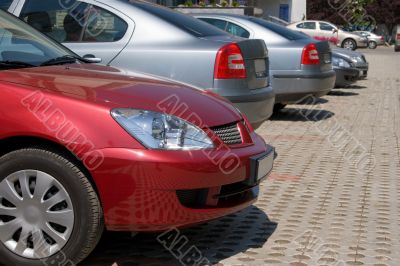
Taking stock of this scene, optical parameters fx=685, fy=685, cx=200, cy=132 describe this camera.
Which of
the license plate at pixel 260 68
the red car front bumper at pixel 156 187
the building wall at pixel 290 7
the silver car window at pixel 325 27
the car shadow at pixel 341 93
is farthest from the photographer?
the building wall at pixel 290 7

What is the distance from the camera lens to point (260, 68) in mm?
6715

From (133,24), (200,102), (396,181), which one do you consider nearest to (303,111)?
(396,181)

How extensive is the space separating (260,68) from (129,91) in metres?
3.00

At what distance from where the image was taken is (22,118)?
3.67m

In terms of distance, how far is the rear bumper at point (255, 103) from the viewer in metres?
6.09

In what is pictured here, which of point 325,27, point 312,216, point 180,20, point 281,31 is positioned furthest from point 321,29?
point 312,216

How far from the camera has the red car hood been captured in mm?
3762

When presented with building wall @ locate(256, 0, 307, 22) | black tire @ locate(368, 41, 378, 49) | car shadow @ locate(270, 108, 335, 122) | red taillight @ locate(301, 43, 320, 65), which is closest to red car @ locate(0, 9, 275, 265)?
red taillight @ locate(301, 43, 320, 65)

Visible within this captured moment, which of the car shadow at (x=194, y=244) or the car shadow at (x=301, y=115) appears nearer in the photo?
the car shadow at (x=194, y=244)

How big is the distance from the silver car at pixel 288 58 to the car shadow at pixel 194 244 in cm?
485

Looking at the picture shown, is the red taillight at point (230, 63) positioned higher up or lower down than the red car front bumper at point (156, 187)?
higher up

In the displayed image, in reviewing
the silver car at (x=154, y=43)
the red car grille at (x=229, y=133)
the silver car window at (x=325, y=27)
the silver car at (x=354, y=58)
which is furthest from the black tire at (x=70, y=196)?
the silver car window at (x=325, y=27)

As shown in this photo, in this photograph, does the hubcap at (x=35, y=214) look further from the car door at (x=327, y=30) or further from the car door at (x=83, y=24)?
the car door at (x=327, y=30)

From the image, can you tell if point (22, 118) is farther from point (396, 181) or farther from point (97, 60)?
point (396, 181)
